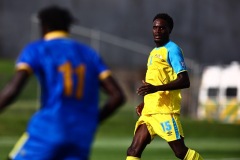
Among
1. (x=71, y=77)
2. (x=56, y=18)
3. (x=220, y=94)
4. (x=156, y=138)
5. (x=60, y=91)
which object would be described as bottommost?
(x=156, y=138)

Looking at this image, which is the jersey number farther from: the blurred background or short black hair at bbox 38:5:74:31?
the blurred background

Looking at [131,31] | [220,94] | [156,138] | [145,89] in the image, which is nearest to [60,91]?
[145,89]

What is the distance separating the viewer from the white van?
40.3 m

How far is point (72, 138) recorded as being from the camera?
23.7 ft

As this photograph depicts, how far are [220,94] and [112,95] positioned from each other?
114ft

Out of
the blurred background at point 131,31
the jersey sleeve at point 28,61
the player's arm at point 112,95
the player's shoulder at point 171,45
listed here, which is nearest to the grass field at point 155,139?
the blurred background at point 131,31

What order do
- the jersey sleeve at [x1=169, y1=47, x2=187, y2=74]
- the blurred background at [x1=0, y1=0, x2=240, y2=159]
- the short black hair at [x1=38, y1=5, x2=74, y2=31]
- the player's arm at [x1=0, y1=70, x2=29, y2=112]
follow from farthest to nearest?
1. the blurred background at [x1=0, y1=0, x2=240, y2=159]
2. the jersey sleeve at [x1=169, y1=47, x2=187, y2=74]
3. the short black hair at [x1=38, y1=5, x2=74, y2=31]
4. the player's arm at [x1=0, y1=70, x2=29, y2=112]

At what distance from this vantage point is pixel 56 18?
24.2ft

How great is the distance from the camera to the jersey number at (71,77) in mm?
7219

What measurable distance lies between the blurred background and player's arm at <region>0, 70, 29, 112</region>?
125 feet

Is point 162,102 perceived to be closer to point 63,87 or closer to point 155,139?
point 63,87

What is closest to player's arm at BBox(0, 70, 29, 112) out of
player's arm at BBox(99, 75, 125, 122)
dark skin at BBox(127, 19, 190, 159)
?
player's arm at BBox(99, 75, 125, 122)

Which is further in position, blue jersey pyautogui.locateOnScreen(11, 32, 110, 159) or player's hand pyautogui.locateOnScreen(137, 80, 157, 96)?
player's hand pyautogui.locateOnScreen(137, 80, 157, 96)

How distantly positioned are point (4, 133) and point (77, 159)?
24413 millimetres
